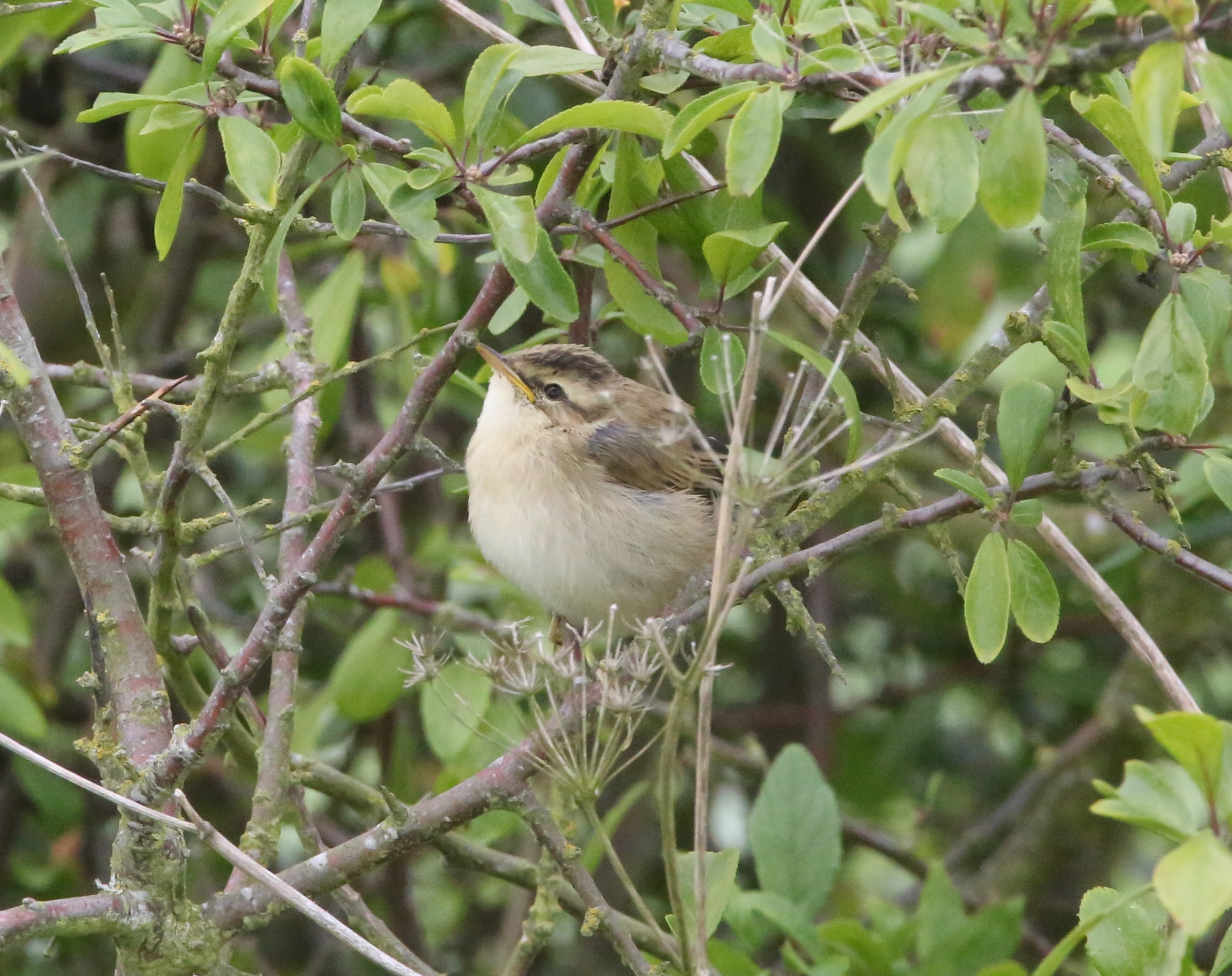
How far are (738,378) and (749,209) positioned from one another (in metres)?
0.31

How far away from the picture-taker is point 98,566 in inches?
97.2

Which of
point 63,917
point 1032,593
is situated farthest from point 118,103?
point 1032,593

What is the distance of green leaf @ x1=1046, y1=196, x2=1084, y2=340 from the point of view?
2268 millimetres

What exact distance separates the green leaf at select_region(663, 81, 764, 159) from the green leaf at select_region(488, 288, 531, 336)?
76 centimetres

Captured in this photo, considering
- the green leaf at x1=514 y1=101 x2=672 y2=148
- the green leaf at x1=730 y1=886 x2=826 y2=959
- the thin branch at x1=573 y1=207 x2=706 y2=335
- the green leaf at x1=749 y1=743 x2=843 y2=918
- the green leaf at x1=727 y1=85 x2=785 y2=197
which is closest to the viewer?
the green leaf at x1=727 y1=85 x2=785 y2=197

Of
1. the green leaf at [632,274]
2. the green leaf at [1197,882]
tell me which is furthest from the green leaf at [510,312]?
the green leaf at [1197,882]

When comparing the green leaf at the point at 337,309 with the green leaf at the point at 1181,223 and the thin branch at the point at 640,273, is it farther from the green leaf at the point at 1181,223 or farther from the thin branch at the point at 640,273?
the green leaf at the point at 1181,223

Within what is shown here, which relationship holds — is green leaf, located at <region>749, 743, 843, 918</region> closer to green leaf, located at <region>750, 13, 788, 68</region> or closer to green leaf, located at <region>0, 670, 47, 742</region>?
green leaf, located at <region>0, 670, 47, 742</region>

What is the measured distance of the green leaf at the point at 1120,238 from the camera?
230 centimetres

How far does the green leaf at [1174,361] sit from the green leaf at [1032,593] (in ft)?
1.11

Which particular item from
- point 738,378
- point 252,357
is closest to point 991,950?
point 738,378

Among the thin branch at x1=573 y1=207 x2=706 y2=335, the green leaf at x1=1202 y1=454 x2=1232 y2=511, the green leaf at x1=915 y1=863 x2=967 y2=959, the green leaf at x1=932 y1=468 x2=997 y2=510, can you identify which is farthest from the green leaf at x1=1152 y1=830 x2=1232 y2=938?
the green leaf at x1=915 y1=863 x2=967 y2=959

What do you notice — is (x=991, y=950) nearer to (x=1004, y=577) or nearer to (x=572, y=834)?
(x=572, y=834)

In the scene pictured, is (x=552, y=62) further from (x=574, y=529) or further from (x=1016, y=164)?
(x=574, y=529)
